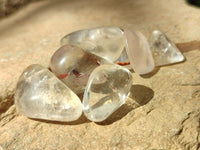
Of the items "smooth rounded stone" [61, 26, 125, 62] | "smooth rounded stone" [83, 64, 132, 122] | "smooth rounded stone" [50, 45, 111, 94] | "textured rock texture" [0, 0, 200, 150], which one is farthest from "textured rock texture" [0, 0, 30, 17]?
"smooth rounded stone" [83, 64, 132, 122]

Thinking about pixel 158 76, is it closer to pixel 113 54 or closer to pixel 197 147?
pixel 113 54

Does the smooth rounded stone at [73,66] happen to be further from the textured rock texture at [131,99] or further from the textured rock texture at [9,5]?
the textured rock texture at [9,5]

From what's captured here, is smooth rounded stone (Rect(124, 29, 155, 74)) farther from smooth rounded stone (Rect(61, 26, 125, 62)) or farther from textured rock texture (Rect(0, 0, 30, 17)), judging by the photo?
textured rock texture (Rect(0, 0, 30, 17))

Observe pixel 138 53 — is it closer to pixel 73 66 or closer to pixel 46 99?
pixel 73 66

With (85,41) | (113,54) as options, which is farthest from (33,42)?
(113,54)

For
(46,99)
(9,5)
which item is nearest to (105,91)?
(46,99)

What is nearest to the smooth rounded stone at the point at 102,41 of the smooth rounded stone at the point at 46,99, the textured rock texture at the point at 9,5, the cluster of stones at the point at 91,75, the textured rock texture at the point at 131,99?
the cluster of stones at the point at 91,75
